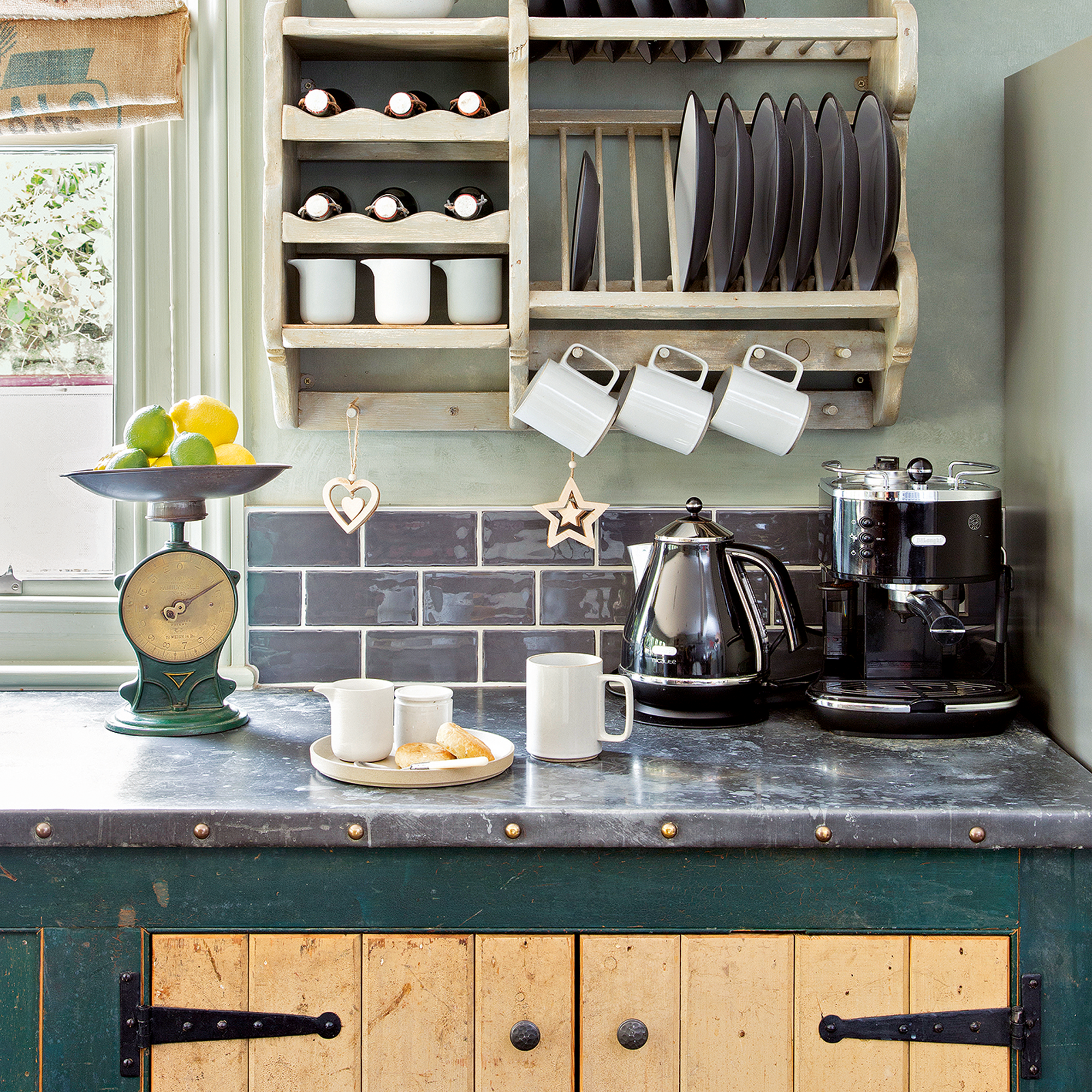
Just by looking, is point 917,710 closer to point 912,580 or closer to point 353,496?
→ point 912,580

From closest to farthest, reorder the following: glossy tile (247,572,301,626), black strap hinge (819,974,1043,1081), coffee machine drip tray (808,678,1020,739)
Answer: black strap hinge (819,974,1043,1081), coffee machine drip tray (808,678,1020,739), glossy tile (247,572,301,626)

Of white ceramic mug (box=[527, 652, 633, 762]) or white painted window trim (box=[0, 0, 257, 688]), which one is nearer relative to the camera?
white ceramic mug (box=[527, 652, 633, 762])

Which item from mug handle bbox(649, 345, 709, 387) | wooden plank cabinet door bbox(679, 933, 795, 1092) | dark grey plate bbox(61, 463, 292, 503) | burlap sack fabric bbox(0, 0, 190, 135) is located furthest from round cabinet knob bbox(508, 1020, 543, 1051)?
burlap sack fabric bbox(0, 0, 190, 135)

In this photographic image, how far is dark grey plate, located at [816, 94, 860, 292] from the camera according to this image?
4.92ft

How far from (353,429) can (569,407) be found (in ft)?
1.27

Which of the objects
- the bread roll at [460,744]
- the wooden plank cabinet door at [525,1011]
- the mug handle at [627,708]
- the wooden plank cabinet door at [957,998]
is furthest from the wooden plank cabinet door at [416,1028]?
the wooden plank cabinet door at [957,998]

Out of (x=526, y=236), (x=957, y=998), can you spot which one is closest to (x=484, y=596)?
(x=526, y=236)

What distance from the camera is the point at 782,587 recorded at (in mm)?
1534

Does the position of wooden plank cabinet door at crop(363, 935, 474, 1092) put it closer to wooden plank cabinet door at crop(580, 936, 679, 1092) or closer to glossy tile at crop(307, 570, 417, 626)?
wooden plank cabinet door at crop(580, 936, 679, 1092)

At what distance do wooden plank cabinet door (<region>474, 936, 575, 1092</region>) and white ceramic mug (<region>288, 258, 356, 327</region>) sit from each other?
3.10ft

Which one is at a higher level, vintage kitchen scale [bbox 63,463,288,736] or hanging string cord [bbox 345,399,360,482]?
hanging string cord [bbox 345,399,360,482]

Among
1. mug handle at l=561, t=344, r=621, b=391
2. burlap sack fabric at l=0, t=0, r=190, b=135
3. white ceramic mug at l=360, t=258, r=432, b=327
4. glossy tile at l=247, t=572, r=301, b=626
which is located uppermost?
burlap sack fabric at l=0, t=0, r=190, b=135

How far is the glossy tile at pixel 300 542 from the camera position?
5.84 ft

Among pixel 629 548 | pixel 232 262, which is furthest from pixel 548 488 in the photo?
pixel 232 262
